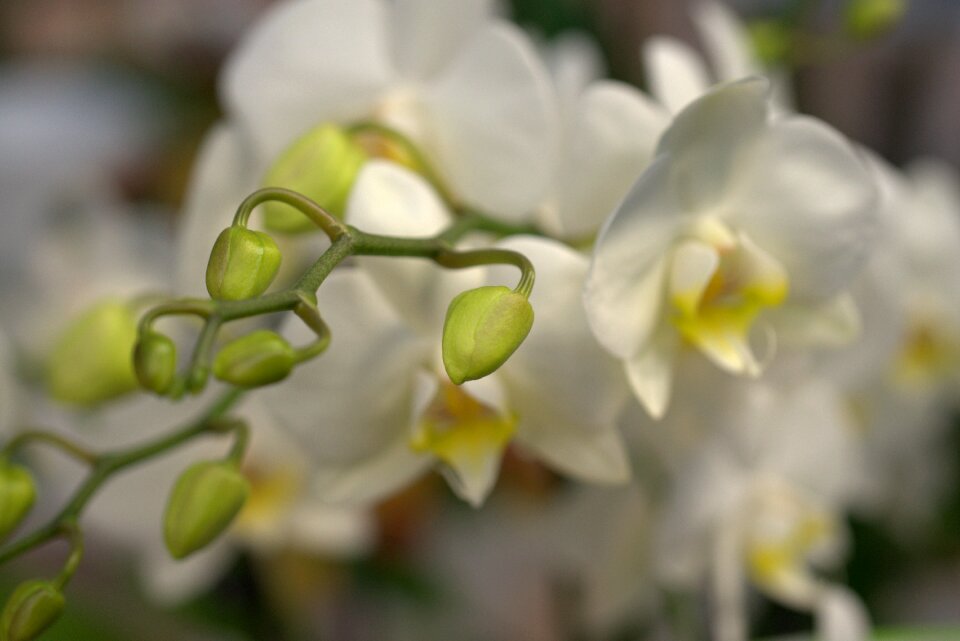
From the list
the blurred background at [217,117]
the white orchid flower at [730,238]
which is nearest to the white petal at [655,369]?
the white orchid flower at [730,238]

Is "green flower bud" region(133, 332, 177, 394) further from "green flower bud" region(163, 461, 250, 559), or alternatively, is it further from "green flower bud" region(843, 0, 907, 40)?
"green flower bud" region(843, 0, 907, 40)

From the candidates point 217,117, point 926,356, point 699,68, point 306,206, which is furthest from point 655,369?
point 217,117

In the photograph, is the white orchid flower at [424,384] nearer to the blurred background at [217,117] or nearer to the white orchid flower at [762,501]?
the white orchid flower at [762,501]

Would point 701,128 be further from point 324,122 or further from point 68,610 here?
point 68,610

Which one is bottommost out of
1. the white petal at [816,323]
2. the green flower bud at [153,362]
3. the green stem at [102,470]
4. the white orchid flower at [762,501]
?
the white orchid flower at [762,501]

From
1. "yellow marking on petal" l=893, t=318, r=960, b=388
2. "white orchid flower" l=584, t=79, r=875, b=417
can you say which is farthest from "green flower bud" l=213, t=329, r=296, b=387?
"yellow marking on petal" l=893, t=318, r=960, b=388

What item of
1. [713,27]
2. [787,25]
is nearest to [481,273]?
[713,27]
